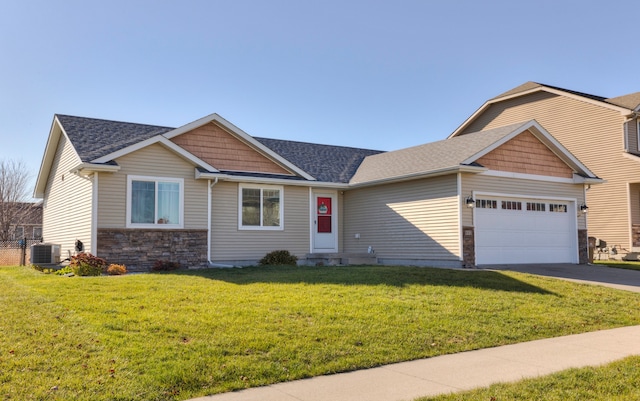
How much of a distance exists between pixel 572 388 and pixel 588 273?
12268 mm

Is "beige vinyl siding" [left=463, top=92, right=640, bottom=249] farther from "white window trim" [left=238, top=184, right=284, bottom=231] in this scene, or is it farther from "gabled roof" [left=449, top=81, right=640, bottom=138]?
"white window trim" [left=238, top=184, right=284, bottom=231]

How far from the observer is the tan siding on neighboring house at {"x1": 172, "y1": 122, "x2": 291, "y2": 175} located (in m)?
18.0

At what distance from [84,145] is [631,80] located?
89.6 feet

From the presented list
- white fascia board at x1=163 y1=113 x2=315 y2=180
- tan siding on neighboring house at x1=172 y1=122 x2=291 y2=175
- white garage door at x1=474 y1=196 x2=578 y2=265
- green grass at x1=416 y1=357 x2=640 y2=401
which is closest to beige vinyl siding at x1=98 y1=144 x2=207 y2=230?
white fascia board at x1=163 y1=113 x2=315 y2=180

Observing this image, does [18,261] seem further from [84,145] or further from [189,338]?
[189,338]

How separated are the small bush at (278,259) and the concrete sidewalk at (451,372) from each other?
10695 millimetres

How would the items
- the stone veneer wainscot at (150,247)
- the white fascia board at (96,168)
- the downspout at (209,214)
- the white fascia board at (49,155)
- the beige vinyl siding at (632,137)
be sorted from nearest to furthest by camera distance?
1. the white fascia board at (96,168)
2. the stone veneer wainscot at (150,247)
3. the downspout at (209,214)
4. the white fascia board at (49,155)
5. the beige vinyl siding at (632,137)

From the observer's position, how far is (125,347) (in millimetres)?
6613

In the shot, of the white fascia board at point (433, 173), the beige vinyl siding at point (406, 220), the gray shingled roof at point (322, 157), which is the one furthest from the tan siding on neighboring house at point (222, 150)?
the white fascia board at point (433, 173)

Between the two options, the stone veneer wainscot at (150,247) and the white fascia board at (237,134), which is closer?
the stone veneer wainscot at (150,247)

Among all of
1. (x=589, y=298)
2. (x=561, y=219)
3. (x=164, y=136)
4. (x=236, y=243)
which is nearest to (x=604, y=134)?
(x=561, y=219)

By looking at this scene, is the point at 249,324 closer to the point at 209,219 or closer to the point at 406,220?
the point at 209,219

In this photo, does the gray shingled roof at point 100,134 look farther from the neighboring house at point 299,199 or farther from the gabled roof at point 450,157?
the gabled roof at point 450,157

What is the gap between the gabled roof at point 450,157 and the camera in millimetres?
17239
